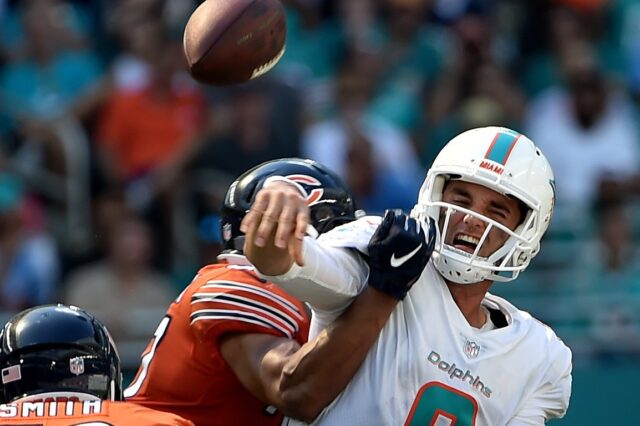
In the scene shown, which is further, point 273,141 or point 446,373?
point 273,141

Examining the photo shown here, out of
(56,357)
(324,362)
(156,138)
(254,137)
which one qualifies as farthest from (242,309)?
(156,138)

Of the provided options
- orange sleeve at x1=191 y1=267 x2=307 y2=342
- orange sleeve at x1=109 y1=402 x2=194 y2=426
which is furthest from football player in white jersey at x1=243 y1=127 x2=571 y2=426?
orange sleeve at x1=109 y1=402 x2=194 y2=426

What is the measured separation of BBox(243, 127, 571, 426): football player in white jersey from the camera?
3.54 m

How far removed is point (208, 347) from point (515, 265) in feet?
2.79

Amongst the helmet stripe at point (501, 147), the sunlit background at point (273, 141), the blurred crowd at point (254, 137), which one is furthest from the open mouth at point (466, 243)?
the blurred crowd at point (254, 137)

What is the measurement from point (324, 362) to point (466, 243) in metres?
0.55

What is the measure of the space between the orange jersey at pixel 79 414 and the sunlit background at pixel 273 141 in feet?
12.4

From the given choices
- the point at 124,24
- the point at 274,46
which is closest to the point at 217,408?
the point at 274,46

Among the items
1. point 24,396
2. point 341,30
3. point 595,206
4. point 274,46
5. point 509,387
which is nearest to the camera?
point 24,396

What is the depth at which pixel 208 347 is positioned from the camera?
3910 mm

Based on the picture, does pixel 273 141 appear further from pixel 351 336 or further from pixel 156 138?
pixel 351 336

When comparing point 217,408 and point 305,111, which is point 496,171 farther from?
point 305,111

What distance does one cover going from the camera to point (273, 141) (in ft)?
25.2

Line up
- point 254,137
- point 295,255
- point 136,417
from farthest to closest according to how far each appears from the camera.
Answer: point 254,137 < point 136,417 < point 295,255
